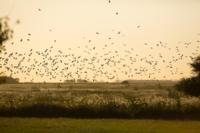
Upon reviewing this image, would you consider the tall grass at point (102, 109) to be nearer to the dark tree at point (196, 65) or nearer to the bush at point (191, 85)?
the bush at point (191, 85)

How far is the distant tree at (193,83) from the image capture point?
47.6 meters

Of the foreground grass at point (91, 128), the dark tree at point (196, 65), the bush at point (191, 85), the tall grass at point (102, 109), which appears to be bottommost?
the foreground grass at point (91, 128)

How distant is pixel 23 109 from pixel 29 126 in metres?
12.6

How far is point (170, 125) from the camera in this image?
124ft

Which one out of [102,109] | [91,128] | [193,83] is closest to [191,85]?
[193,83]

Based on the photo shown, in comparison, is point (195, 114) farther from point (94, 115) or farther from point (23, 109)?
point (23, 109)

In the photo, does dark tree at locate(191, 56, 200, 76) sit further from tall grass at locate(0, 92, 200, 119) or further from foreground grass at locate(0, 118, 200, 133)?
foreground grass at locate(0, 118, 200, 133)

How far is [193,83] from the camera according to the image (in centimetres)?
4812

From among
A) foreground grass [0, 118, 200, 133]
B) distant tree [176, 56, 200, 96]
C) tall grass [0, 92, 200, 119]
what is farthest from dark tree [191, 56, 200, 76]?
foreground grass [0, 118, 200, 133]

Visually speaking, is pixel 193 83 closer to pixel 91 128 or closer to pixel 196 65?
pixel 196 65

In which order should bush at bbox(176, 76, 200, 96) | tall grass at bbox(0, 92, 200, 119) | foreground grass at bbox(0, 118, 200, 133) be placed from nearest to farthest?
foreground grass at bbox(0, 118, 200, 133) < tall grass at bbox(0, 92, 200, 119) < bush at bbox(176, 76, 200, 96)

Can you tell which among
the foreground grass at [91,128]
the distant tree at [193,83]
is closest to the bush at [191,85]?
the distant tree at [193,83]

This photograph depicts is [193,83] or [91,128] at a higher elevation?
[193,83]

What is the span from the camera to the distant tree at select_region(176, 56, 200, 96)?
47.6 m
